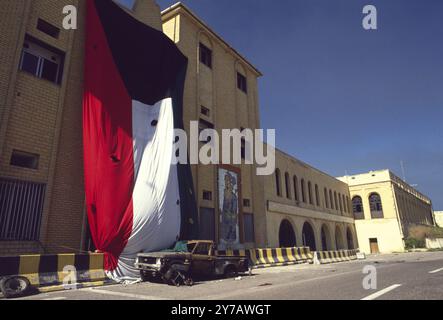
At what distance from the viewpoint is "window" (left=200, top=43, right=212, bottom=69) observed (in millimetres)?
21547

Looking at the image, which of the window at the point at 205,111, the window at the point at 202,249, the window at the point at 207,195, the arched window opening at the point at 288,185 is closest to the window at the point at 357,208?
the arched window opening at the point at 288,185

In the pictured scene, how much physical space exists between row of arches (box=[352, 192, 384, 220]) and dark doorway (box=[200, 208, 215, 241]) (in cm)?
3806

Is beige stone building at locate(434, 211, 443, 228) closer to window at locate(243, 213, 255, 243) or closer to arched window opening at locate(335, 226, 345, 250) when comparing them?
arched window opening at locate(335, 226, 345, 250)

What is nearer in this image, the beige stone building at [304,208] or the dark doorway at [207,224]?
the dark doorway at [207,224]

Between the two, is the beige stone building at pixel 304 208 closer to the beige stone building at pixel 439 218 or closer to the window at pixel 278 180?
the window at pixel 278 180

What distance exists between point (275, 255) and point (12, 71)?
16.4 metres

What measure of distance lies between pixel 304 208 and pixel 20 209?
26.6 m

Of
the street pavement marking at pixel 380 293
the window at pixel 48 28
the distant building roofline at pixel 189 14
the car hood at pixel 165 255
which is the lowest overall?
the street pavement marking at pixel 380 293

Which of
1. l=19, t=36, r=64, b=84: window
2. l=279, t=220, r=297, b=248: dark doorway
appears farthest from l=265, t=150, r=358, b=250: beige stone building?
l=19, t=36, r=64, b=84: window

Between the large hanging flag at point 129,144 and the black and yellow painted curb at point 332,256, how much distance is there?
1108 cm

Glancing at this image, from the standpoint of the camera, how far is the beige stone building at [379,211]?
45000 millimetres
